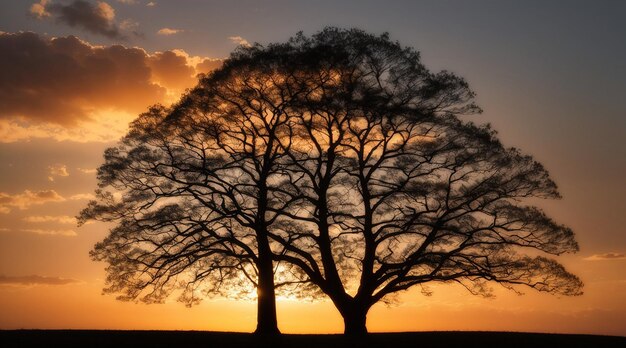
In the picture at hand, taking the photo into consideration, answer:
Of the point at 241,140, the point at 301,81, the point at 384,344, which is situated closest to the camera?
the point at 384,344

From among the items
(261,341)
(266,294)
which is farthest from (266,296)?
(261,341)

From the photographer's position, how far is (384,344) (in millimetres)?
23828

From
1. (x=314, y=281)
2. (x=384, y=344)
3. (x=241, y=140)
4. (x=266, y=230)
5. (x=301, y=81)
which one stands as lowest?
(x=384, y=344)

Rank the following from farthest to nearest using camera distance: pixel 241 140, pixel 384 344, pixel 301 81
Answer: pixel 241 140
pixel 301 81
pixel 384 344

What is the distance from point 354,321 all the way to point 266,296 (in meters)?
3.71

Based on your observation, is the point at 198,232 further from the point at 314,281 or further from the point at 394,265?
the point at 394,265

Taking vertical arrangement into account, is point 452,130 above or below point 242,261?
above

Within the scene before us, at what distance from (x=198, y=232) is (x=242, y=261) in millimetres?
2185

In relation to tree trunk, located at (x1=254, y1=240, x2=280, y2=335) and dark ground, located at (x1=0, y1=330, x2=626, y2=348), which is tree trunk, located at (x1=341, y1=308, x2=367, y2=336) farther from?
tree trunk, located at (x1=254, y1=240, x2=280, y2=335)

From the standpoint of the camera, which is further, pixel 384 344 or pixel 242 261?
pixel 242 261

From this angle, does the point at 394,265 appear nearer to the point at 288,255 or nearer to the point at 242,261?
the point at 288,255

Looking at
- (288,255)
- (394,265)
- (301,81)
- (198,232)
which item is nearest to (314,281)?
(288,255)

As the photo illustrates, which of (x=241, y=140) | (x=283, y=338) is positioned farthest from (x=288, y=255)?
(x=241, y=140)

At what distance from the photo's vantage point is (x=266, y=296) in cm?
2742
